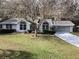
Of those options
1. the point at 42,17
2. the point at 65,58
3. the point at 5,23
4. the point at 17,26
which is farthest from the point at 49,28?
the point at 65,58

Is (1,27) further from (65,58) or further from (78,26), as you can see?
(65,58)

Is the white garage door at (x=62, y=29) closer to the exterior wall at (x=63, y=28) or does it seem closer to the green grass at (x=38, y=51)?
the exterior wall at (x=63, y=28)

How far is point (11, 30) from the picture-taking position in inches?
1895

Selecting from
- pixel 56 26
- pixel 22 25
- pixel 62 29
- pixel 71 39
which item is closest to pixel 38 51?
pixel 71 39

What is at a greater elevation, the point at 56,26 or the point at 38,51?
the point at 56,26

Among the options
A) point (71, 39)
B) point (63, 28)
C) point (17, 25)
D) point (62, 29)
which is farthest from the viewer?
point (62, 29)

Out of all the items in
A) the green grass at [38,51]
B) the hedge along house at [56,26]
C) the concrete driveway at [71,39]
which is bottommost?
the concrete driveway at [71,39]

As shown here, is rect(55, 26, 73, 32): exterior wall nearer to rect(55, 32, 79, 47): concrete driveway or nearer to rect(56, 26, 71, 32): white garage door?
rect(56, 26, 71, 32): white garage door

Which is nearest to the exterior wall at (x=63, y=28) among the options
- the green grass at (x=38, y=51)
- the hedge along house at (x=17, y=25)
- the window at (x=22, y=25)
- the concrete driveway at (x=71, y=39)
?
the hedge along house at (x=17, y=25)

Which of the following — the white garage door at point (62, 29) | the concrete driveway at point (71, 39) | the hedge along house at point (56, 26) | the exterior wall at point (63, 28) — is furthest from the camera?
the white garage door at point (62, 29)

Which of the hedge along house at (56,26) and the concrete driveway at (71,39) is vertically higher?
the hedge along house at (56,26)

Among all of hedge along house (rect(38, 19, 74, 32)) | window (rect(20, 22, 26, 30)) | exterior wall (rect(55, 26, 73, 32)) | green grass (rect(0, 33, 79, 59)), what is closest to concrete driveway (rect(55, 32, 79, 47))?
green grass (rect(0, 33, 79, 59))

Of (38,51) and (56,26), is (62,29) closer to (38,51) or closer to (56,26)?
(56,26)

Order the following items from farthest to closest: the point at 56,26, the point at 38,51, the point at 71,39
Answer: the point at 56,26 → the point at 71,39 → the point at 38,51
